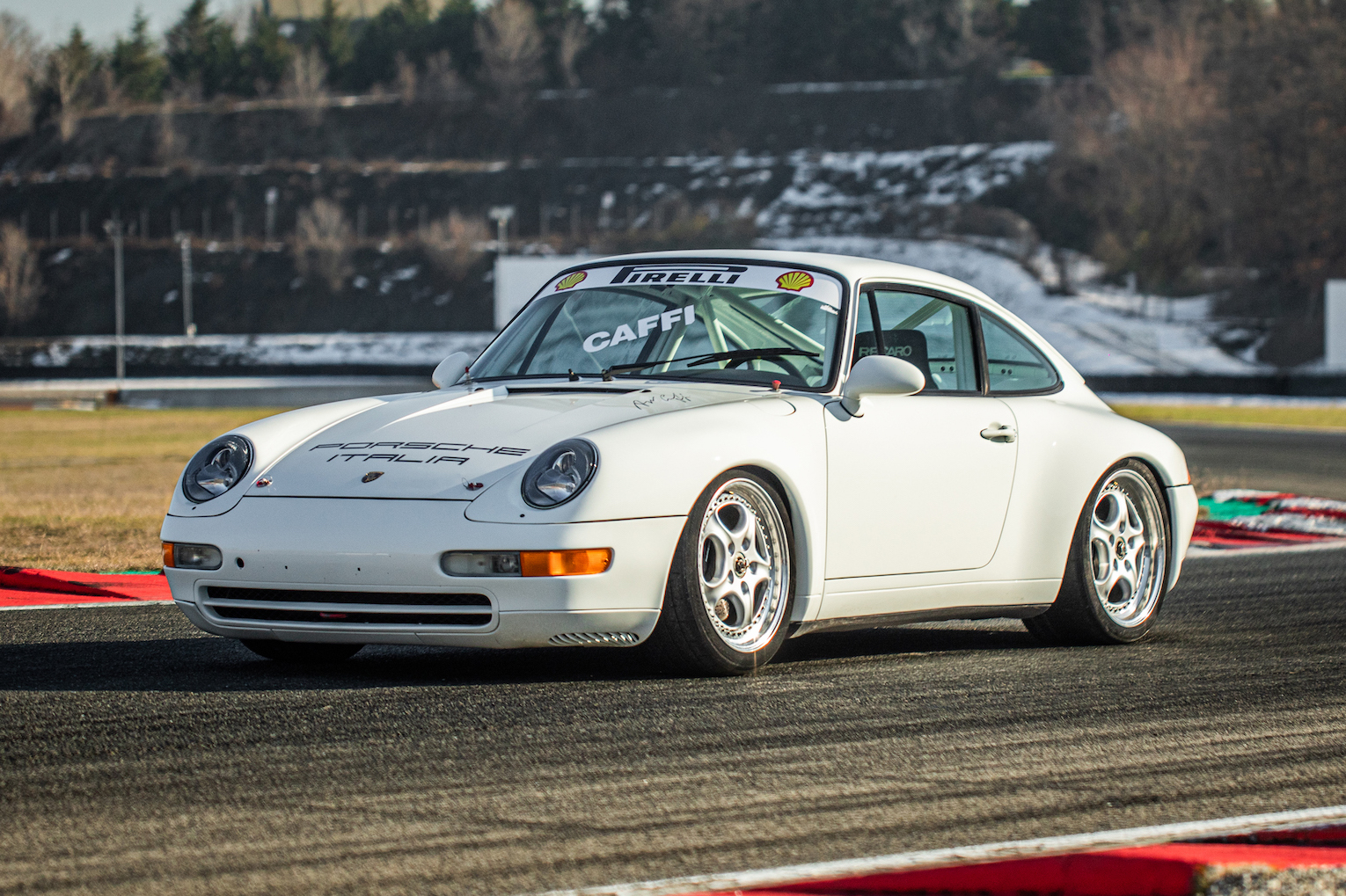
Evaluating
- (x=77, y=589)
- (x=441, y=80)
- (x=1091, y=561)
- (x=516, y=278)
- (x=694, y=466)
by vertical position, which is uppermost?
(x=441, y=80)

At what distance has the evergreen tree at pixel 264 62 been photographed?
159 metres

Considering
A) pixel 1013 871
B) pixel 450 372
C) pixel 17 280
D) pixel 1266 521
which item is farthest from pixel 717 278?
pixel 17 280

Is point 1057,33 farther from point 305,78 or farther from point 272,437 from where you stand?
point 272,437

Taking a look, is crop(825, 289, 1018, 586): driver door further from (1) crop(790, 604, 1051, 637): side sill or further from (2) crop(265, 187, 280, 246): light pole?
(2) crop(265, 187, 280, 246): light pole

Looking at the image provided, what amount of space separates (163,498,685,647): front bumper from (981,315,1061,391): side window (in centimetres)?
194

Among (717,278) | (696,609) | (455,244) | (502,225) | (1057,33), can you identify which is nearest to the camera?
(696,609)

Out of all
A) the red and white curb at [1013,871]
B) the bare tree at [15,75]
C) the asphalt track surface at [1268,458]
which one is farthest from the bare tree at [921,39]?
the red and white curb at [1013,871]

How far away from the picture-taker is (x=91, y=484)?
55.4 ft

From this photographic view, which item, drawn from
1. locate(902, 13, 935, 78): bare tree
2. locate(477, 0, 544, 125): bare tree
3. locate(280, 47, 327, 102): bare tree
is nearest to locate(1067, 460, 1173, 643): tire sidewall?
locate(477, 0, 544, 125): bare tree

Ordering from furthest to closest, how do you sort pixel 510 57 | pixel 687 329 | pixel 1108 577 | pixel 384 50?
1. pixel 384 50
2. pixel 510 57
3. pixel 1108 577
4. pixel 687 329

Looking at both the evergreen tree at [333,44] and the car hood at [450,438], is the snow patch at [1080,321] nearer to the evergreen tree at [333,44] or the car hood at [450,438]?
the car hood at [450,438]

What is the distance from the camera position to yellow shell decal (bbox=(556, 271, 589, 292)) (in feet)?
21.8

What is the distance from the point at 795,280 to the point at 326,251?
10761 cm

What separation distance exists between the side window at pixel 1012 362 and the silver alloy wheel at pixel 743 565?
4.79 ft
